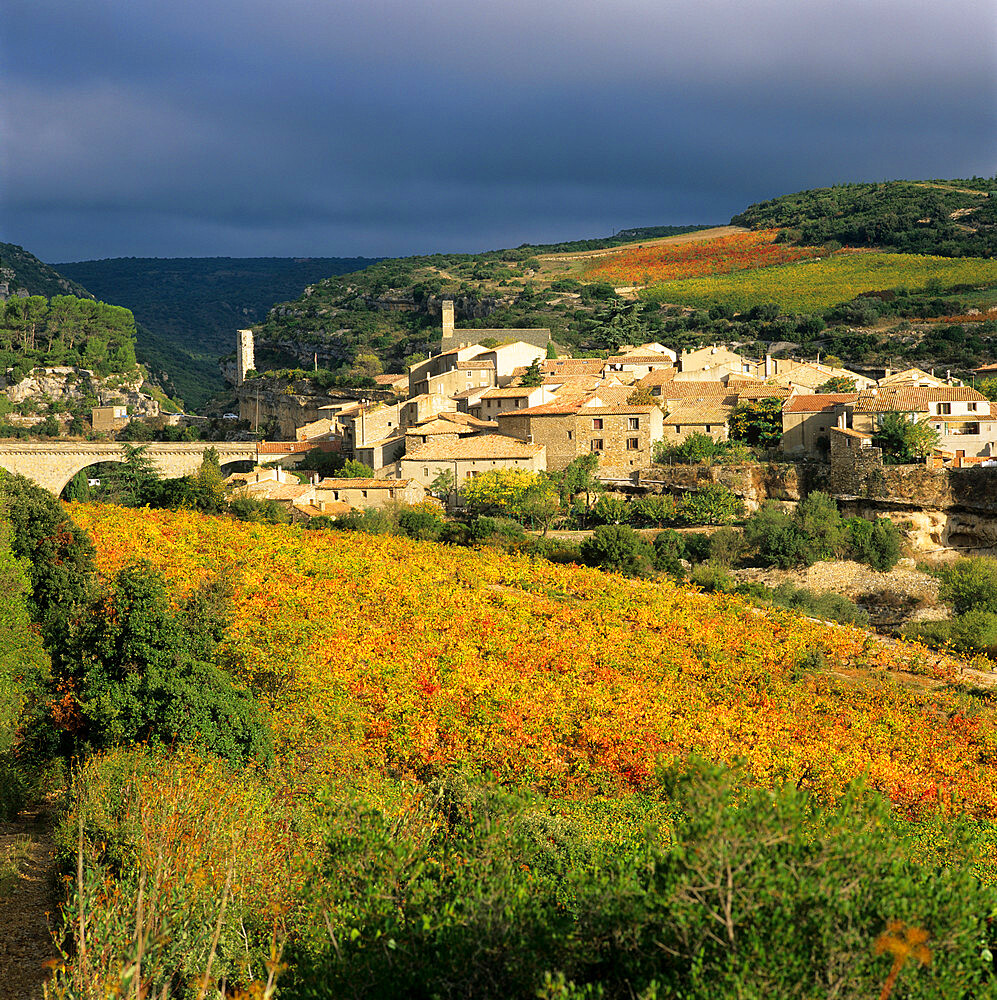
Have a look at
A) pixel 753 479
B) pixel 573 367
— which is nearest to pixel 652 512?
pixel 753 479

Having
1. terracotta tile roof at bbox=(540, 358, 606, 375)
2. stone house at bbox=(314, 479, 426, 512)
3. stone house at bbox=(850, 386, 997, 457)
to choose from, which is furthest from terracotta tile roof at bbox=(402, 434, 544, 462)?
stone house at bbox=(850, 386, 997, 457)

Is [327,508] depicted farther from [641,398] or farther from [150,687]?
[150,687]

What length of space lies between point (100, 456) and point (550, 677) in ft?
139

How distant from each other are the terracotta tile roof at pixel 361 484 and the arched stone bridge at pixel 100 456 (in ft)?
42.3

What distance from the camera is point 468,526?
4134 cm

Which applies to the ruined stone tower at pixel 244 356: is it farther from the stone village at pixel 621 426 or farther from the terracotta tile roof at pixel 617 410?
the terracotta tile roof at pixel 617 410

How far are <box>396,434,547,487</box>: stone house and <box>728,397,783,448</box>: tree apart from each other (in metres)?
9.94

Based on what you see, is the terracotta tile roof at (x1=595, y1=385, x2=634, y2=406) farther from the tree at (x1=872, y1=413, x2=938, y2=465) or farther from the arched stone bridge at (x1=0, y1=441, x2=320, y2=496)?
the arched stone bridge at (x1=0, y1=441, x2=320, y2=496)

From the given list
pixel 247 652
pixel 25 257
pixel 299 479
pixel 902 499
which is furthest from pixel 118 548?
pixel 25 257

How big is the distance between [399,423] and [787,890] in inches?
1883

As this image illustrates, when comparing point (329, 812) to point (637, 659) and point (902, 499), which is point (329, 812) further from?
point (902, 499)

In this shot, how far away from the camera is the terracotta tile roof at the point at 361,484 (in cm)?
4516

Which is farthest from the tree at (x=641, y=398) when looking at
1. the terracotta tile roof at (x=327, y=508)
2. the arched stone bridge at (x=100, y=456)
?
the arched stone bridge at (x=100, y=456)

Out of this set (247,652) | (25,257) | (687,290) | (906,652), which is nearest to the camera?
(247,652)
